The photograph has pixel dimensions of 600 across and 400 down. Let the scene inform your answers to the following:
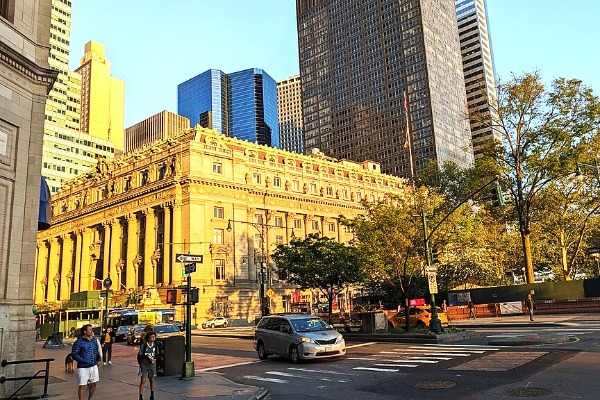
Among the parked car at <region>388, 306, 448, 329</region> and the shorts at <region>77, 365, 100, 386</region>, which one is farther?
the parked car at <region>388, 306, 448, 329</region>

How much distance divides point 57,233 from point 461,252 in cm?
7423

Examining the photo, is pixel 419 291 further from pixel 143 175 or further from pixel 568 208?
pixel 143 175

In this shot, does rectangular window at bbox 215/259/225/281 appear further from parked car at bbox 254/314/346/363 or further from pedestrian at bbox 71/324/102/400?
pedestrian at bbox 71/324/102/400

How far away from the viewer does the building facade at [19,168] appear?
14336 mm

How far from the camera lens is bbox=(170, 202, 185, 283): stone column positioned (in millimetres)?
64375

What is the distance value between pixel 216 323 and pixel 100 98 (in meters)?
144

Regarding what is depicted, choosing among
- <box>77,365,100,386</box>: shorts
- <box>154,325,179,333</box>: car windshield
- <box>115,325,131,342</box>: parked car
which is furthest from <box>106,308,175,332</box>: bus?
<box>77,365,100,386</box>: shorts

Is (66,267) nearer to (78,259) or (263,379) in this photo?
(78,259)

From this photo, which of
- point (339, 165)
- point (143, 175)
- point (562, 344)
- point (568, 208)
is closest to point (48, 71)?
point (562, 344)

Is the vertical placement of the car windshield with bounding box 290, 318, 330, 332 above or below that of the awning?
below

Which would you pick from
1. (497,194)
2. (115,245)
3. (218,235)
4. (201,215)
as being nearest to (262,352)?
(497,194)

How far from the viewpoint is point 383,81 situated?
155750 mm

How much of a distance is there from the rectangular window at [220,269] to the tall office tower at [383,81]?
3428 inches

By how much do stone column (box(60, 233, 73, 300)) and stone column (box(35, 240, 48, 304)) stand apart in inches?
342
